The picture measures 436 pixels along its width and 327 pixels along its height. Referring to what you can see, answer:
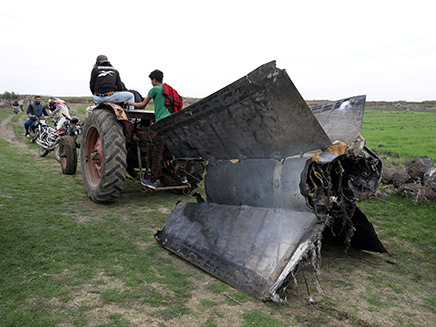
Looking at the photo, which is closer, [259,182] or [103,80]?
[259,182]

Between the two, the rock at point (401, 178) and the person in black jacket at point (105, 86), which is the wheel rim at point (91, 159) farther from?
the rock at point (401, 178)

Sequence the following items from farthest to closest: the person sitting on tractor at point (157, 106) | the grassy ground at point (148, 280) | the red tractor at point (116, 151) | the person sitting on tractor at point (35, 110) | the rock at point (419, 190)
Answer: the person sitting on tractor at point (35, 110), the rock at point (419, 190), the red tractor at point (116, 151), the person sitting on tractor at point (157, 106), the grassy ground at point (148, 280)

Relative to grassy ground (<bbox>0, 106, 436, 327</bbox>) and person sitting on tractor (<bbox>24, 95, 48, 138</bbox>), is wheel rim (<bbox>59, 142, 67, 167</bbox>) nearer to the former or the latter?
grassy ground (<bbox>0, 106, 436, 327</bbox>)

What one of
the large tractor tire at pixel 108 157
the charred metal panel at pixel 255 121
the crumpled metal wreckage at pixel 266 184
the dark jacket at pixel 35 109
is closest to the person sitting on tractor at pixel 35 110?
the dark jacket at pixel 35 109

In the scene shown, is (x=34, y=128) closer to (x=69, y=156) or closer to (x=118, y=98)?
(x=69, y=156)

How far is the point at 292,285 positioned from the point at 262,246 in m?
0.48

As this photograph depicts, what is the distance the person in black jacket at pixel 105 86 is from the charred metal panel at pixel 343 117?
329 centimetres

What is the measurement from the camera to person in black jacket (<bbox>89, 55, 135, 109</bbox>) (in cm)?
614

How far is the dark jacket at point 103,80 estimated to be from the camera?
6.19 meters

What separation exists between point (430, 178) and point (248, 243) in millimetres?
5017

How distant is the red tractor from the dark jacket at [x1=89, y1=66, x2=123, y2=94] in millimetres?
440

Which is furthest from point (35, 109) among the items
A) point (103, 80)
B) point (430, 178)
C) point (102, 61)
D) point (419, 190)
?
point (430, 178)

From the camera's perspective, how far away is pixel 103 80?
20.3ft

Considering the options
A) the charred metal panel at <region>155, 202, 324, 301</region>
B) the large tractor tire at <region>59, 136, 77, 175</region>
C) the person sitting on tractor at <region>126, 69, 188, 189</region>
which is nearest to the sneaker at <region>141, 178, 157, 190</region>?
the person sitting on tractor at <region>126, 69, 188, 189</region>
